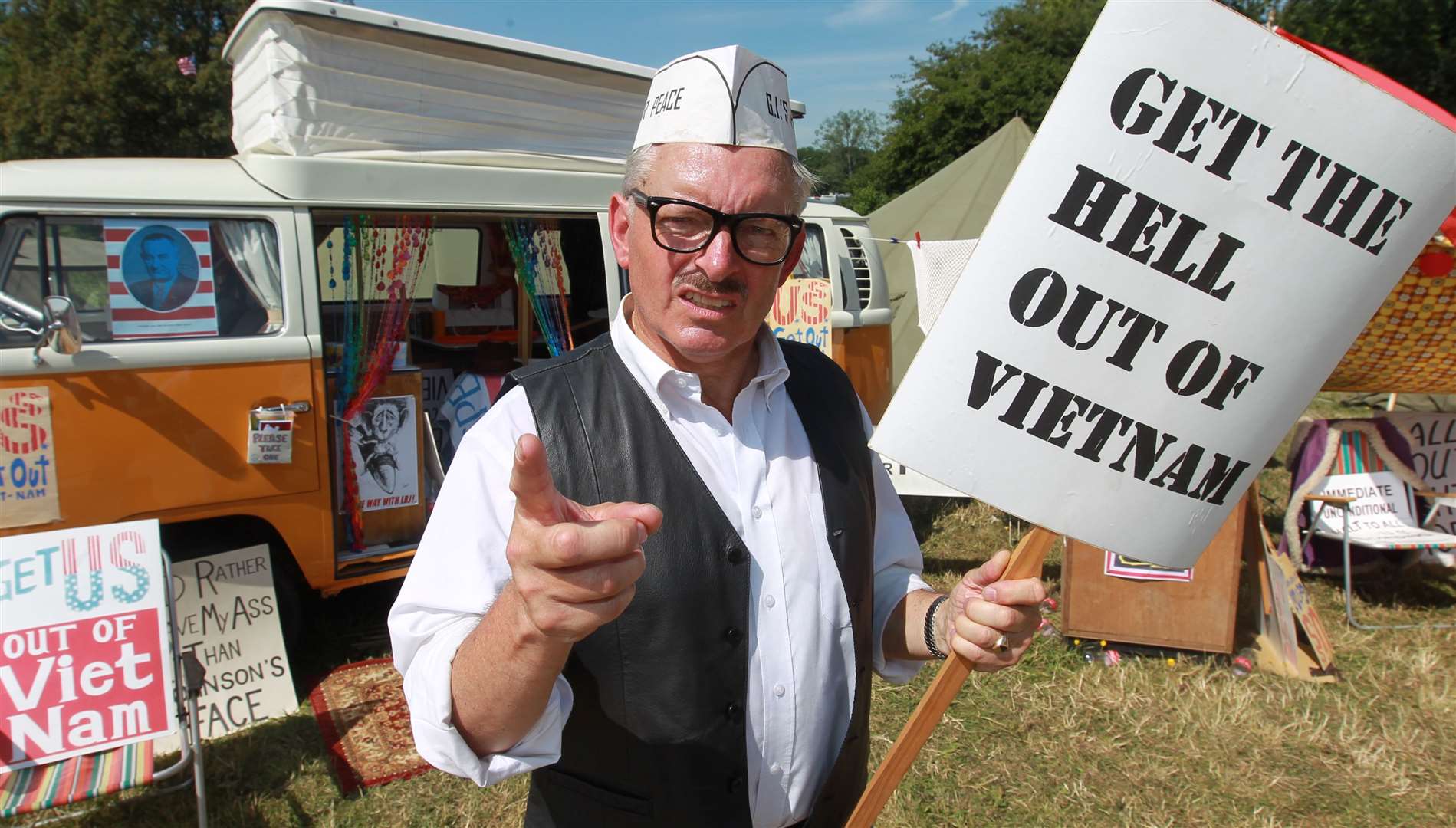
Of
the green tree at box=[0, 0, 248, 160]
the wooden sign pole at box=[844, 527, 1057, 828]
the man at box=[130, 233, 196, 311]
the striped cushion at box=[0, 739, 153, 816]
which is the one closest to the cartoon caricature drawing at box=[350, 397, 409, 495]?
the man at box=[130, 233, 196, 311]

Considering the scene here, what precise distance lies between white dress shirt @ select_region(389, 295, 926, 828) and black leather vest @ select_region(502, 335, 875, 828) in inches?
1.5

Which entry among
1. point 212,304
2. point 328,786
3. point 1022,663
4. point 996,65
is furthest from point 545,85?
point 996,65

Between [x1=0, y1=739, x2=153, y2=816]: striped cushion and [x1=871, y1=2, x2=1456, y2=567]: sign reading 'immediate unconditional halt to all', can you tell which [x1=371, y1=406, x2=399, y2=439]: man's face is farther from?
[x1=871, y1=2, x2=1456, y2=567]: sign reading 'immediate unconditional halt to all'

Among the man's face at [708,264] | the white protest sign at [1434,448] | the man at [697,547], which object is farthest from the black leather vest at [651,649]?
the white protest sign at [1434,448]

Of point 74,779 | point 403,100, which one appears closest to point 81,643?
point 74,779

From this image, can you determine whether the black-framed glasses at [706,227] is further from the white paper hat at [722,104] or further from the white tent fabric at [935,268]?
the white tent fabric at [935,268]

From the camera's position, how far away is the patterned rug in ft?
11.1

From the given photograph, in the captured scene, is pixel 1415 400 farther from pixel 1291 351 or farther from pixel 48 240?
pixel 48 240

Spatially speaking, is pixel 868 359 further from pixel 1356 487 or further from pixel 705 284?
pixel 705 284

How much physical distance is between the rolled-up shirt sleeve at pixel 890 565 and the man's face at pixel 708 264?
412 millimetres

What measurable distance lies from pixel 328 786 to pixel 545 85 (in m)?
3.53

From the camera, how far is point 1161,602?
13.7ft

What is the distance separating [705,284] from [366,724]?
3.20 meters

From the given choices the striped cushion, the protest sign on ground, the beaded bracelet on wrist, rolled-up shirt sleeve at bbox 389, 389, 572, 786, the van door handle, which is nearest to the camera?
rolled-up shirt sleeve at bbox 389, 389, 572, 786
